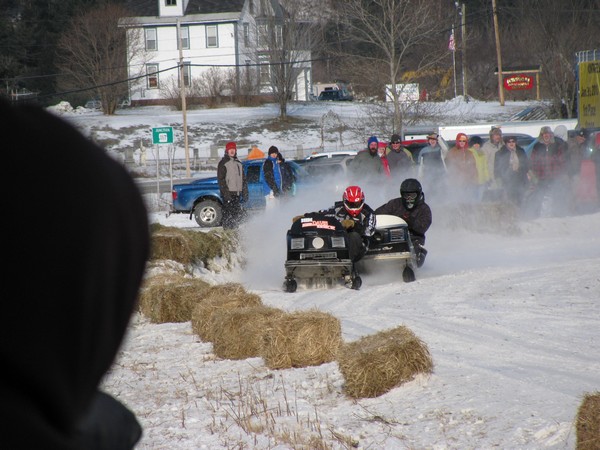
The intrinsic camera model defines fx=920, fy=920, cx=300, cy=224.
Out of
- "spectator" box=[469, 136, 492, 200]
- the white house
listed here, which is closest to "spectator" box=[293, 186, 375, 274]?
"spectator" box=[469, 136, 492, 200]

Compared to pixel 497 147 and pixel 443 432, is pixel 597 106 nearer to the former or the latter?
pixel 497 147

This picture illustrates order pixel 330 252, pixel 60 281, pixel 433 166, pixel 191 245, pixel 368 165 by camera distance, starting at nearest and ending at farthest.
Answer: pixel 60 281
pixel 330 252
pixel 191 245
pixel 368 165
pixel 433 166

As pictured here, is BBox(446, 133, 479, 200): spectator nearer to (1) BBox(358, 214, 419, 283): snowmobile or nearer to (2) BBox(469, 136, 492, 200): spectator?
(2) BBox(469, 136, 492, 200): spectator

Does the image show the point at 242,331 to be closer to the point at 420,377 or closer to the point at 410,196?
the point at 420,377

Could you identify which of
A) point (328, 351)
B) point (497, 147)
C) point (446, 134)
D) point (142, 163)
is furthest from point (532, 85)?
point (328, 351)

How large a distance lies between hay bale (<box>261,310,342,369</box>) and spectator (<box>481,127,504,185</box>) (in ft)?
41.8

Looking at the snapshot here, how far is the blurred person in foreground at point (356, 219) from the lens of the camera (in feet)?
45.9

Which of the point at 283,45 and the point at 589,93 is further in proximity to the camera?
the point at 283,45

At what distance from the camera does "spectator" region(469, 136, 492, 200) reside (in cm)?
1983

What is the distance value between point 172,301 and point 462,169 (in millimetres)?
10308

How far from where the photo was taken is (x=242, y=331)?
8656 millimetres

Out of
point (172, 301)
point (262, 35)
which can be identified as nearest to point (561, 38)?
point (262, 35)

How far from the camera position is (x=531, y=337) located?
8.94 meters

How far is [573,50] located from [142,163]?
86.6 ft
